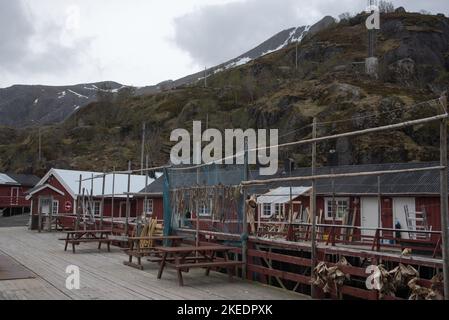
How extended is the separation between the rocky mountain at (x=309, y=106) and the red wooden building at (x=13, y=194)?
8.31 metres

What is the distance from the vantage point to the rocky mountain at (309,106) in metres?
36.4

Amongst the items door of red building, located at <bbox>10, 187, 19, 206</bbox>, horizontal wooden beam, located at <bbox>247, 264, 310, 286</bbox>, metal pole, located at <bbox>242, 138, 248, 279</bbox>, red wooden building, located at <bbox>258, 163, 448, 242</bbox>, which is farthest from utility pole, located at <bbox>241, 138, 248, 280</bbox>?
door of red building, located at <bbox>10, 187, 19, 206</bbox>

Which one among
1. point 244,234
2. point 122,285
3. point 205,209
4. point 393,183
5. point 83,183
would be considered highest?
Answer: point 83,183

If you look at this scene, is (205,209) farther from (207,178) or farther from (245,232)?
(245,232)

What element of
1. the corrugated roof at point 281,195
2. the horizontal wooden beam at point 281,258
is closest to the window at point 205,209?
the horizontal wooden beam at point 281,258

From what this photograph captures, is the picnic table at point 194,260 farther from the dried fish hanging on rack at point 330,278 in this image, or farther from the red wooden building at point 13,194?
the red wooden building at point 13,194

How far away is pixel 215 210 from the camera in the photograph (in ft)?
38.0

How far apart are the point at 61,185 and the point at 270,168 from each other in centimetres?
1303

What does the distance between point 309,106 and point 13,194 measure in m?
30.6

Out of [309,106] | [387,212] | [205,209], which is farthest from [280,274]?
[309,106]

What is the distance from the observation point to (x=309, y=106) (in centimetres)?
4619

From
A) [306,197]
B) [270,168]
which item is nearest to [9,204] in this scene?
[270,168]

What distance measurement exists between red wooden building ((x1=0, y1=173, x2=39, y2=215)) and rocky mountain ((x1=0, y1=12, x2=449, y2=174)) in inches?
327
